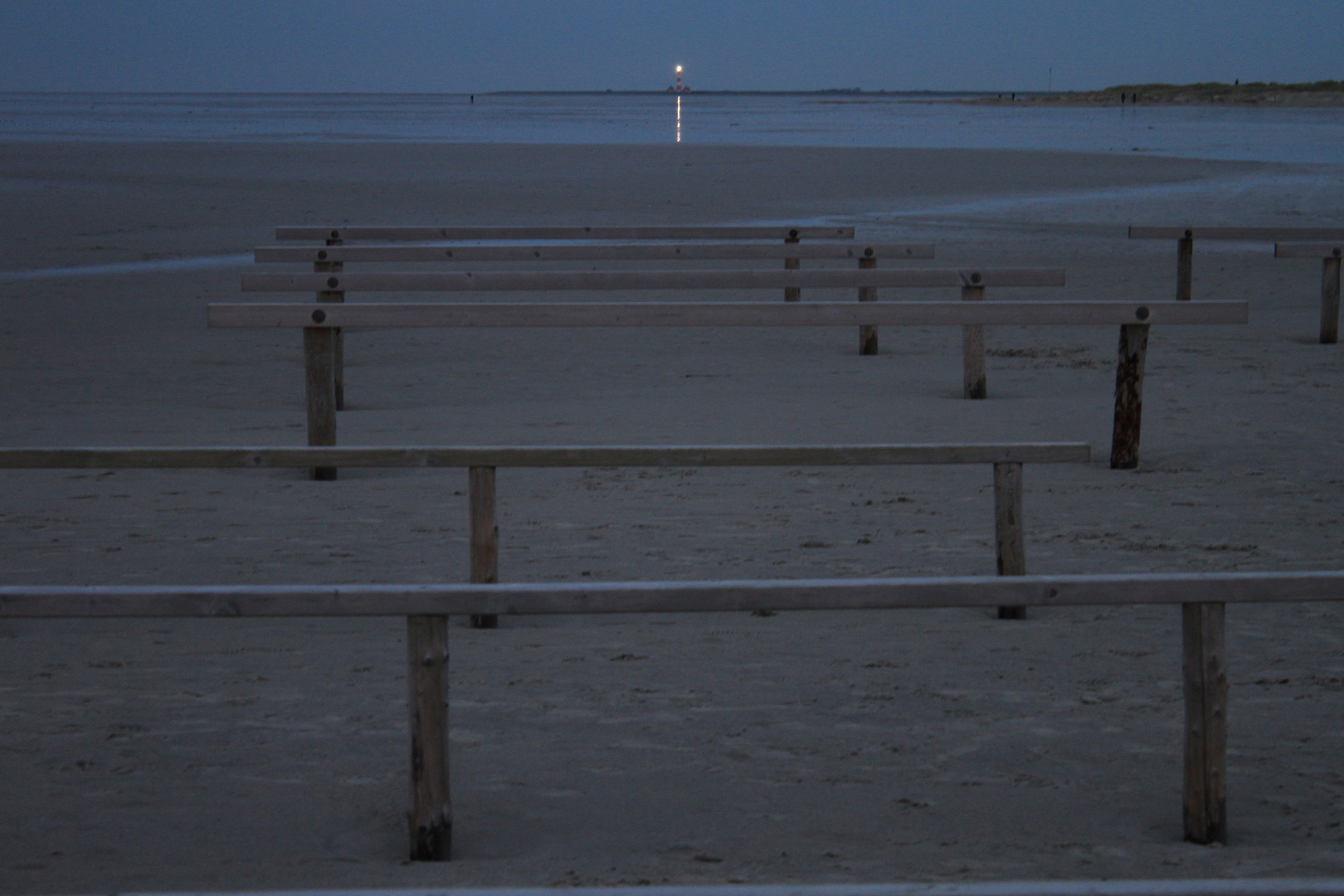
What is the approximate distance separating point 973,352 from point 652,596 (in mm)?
5071

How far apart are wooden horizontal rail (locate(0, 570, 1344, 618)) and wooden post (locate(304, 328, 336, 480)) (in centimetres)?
324

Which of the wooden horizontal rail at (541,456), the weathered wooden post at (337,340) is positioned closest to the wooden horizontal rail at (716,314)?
the weathered wooden post at (337,340)

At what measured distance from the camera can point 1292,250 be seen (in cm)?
945

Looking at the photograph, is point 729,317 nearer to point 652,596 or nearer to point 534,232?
point 652,596

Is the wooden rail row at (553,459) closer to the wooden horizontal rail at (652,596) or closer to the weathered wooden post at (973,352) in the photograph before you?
the wooden horizontal rail at (652,596)

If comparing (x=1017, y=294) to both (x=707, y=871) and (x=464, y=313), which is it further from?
(x=707, y=871)

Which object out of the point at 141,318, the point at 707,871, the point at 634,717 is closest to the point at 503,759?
the point at 634,717

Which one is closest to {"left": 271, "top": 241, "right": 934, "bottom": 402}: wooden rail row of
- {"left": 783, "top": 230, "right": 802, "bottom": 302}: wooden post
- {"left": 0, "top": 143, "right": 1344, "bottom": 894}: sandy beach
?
{"left": 0, "top": 143, "right": 1344, "bottom": 894}: sandy beach

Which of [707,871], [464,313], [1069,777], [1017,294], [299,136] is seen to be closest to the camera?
[707,871]

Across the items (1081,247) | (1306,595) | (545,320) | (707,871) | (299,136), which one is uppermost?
(299,136)

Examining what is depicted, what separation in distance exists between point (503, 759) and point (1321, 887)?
A: 1.82m

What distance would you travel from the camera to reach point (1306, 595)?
262 cm

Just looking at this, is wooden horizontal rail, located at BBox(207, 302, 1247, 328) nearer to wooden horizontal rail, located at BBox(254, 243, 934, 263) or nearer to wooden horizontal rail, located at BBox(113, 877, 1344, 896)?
wooden horizontal rail, located at BBox(254, 243, 934, 263)

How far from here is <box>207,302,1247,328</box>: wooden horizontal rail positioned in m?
5.61
